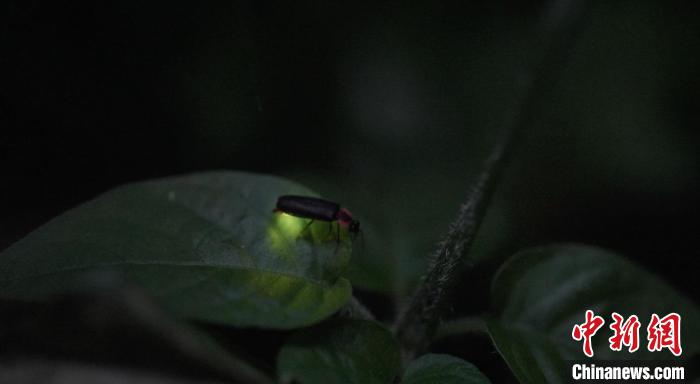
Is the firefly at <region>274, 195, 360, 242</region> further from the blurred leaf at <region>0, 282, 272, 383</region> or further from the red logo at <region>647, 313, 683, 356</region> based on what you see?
the red logo at <region>647, 313, 683, 356</region>

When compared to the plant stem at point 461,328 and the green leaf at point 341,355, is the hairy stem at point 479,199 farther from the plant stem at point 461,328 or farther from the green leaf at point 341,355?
the green leaf at point 341,355

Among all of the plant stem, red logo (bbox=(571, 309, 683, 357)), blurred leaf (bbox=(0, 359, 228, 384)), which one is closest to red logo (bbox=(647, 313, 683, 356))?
red logo (bbox=(571, 309, 683, 357))

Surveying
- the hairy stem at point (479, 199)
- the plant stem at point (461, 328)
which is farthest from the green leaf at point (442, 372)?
the plant stem at point (461, 328)

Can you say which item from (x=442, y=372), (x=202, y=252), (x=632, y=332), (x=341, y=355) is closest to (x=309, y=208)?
(x=202, y=252)

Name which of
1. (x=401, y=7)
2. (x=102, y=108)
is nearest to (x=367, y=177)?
(x=401, y=7)

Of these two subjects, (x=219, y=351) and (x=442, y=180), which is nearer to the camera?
(x=219, y=351)

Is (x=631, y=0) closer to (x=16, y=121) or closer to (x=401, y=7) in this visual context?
(x=401, y=7)
